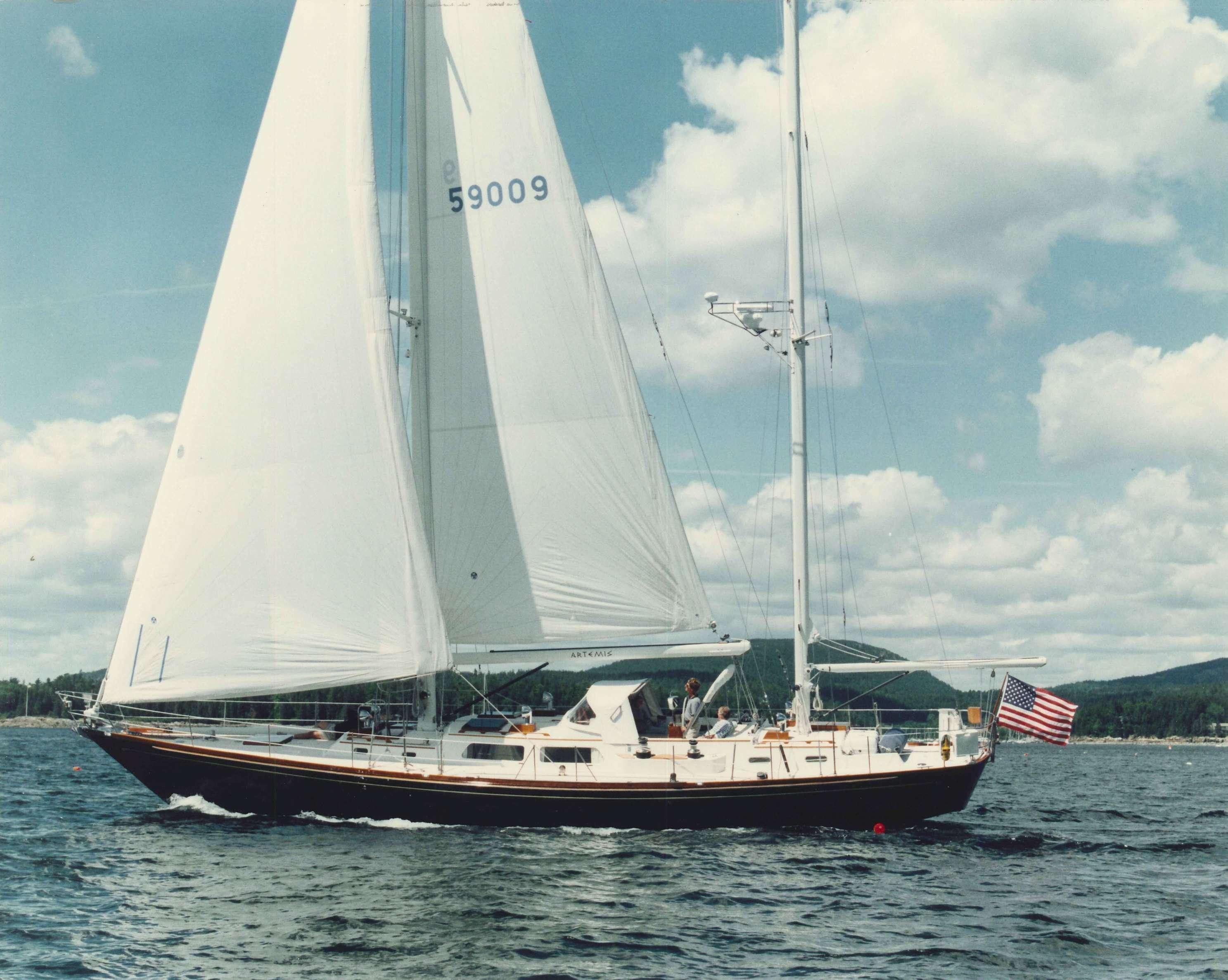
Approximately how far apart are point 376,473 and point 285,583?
280 centimetres

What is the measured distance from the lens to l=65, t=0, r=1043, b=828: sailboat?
21.7 m

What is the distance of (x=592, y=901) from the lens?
1627 centimetres

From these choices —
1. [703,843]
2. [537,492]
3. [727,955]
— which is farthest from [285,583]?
[727,955]

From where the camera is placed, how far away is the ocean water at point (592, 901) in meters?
13.4

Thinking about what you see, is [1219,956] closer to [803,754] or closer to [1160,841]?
[803,754]

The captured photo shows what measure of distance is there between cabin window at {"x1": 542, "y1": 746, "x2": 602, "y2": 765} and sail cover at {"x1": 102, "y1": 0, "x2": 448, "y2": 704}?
2.93 metres

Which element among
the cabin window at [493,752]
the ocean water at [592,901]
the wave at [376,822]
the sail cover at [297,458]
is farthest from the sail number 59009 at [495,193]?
the ocean water at [592,901]

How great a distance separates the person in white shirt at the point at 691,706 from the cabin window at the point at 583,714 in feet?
6.20

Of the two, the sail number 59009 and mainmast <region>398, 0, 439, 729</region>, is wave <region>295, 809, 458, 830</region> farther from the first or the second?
the sail number 59009

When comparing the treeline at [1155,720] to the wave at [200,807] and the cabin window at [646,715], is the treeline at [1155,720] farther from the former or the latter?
the wave at [200,807]

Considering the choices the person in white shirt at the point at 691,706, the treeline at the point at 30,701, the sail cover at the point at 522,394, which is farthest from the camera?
the treeline at the point at 30,701

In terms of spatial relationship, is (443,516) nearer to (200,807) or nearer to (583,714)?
(583,714)

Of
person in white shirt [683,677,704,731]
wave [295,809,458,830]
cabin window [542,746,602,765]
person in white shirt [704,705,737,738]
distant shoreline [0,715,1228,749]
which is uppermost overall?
person in white shirt [683,677,704,731]

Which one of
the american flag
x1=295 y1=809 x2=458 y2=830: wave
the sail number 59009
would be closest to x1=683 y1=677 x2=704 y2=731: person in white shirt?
x1=295 y1=809 x2=458 y2=830: wave
